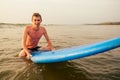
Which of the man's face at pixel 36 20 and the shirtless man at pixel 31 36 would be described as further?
A: the shirtless man at pixel 31 36

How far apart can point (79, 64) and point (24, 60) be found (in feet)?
5.90

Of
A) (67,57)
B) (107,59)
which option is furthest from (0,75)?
(107,59)

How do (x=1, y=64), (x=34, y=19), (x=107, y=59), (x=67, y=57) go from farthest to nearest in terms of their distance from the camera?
(x=107, y=59), (x=1, y=64), (x=34, y=19), (x=67, y=57)

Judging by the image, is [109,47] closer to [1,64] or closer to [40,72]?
[40,72]

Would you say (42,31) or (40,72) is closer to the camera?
(40,72)

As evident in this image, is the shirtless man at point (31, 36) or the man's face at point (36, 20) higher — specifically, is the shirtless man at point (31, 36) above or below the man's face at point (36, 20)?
below

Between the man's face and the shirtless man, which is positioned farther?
the shirtless man

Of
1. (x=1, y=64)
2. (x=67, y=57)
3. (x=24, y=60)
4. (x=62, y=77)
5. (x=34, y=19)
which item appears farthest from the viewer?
(x=24, y=60)

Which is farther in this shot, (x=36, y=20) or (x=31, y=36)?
(x=31, y=36)

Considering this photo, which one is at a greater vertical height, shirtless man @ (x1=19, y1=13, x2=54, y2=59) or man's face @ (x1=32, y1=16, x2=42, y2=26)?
man's face @ (x1=32, y1=16, x2=42, y2=26)

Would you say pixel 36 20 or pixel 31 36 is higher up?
pixel 36 20

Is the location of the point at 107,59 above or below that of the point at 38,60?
below

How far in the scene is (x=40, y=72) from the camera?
486cm

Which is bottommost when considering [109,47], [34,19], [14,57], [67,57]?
[14,57]
